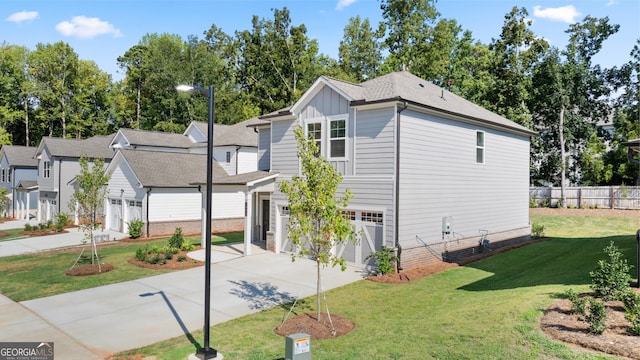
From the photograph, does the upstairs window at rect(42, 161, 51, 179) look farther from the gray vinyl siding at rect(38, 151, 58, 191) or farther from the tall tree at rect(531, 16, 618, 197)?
the tall tree at rect(531, 16, 618, 197)

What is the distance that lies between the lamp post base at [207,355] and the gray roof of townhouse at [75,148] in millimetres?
32608

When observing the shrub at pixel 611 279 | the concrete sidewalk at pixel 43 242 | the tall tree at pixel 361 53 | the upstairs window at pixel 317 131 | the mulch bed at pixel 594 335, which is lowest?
the concrete sidewalk at pixel 43 242

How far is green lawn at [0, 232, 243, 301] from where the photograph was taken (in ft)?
45.0

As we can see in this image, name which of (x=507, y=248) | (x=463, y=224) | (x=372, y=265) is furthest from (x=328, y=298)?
(x=507, y=248)

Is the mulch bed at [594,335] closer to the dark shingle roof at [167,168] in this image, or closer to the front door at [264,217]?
the front door at [264,217]

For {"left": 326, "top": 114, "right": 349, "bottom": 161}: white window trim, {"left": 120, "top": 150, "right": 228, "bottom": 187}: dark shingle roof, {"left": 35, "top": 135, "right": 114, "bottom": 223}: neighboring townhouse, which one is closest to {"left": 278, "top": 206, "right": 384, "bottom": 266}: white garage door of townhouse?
{"left": 326, "top": 114, "right": 349, "bottom": 161}: white window trim

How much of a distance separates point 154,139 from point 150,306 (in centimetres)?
2984

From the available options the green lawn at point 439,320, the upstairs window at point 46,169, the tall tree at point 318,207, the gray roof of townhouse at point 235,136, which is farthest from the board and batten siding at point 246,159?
the tall tree at point 318,207

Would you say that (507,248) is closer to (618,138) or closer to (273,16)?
(618,138)

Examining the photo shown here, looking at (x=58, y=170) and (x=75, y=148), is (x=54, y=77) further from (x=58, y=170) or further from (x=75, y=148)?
(x=58, y=170)

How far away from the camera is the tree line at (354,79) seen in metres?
37.6

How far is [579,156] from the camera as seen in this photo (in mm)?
40656

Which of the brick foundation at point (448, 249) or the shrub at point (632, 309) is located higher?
the shrub at point (632, 309)

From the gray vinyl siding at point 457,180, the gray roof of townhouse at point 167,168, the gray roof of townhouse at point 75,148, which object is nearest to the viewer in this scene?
the gray vinyl siding at point 457,180
